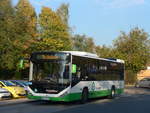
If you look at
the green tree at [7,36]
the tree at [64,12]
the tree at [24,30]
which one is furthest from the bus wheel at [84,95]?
the tree at [64,12]

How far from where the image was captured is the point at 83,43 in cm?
9406

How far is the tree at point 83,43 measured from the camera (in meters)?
92.1

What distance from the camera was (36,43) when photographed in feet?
147

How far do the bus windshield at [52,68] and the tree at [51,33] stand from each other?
2783 centimetres

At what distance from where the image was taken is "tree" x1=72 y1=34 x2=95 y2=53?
92.1 metres

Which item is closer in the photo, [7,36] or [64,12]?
[7,36]

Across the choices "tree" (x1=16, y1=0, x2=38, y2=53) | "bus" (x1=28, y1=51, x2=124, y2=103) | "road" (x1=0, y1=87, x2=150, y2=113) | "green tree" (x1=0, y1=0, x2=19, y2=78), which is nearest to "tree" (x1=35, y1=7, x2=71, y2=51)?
"tree" (x1=16, y1=0, x2=38, y2=53)

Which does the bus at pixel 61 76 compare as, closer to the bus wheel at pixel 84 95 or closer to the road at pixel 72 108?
the bus wheel at pixel 84 95

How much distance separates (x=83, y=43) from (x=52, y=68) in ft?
253

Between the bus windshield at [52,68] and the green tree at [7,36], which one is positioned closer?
the bus windshield at [52,68]

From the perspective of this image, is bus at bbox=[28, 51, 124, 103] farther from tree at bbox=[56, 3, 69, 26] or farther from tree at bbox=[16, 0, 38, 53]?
tree at bbox=[56, 3, 69, 26]

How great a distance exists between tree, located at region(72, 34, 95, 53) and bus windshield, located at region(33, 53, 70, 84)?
73822 millimetres

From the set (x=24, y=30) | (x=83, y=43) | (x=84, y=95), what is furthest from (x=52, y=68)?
(x=83, y=43)

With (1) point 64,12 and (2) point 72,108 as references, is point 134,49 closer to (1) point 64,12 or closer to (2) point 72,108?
(1) point 64,12
